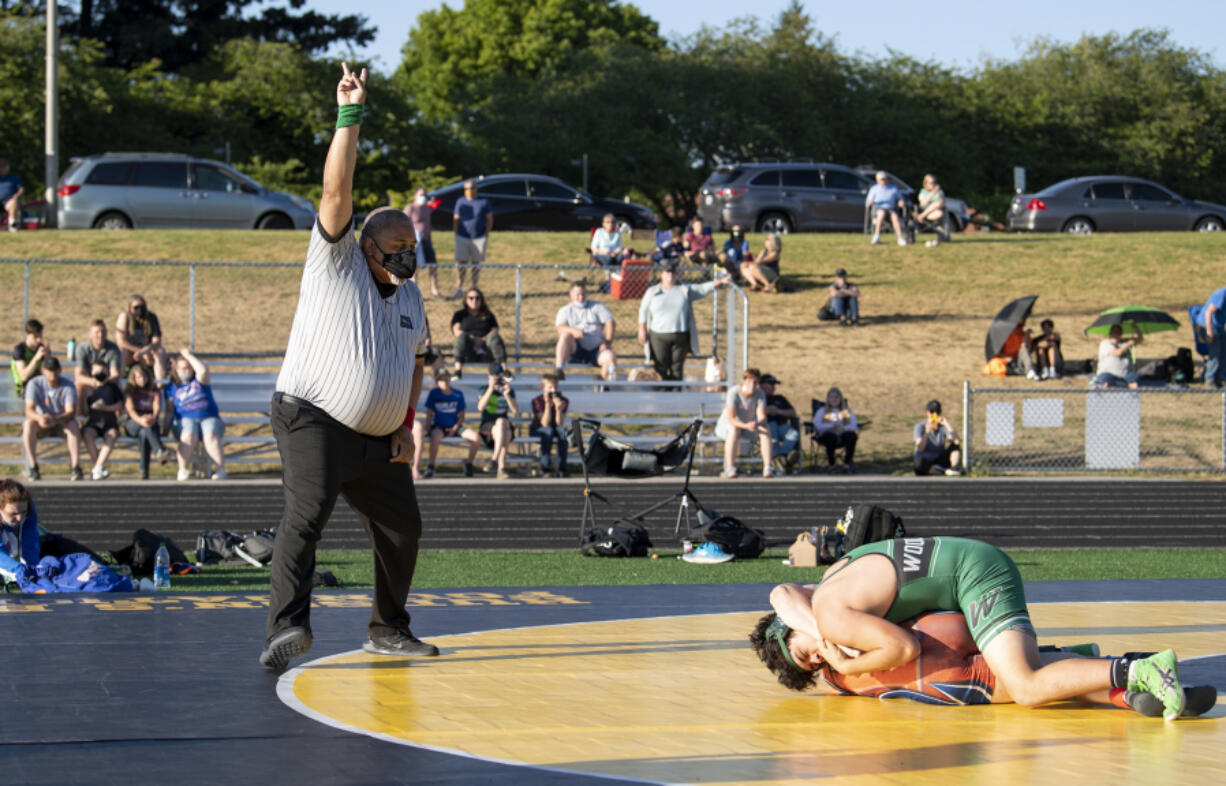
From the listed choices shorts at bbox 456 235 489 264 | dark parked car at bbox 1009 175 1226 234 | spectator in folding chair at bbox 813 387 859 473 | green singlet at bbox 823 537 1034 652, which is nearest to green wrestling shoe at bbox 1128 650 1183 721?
green singlet at bbox 823 537 1034 652

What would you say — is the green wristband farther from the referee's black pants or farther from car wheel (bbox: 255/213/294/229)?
car wheel (bbox: 255/213/294/229)

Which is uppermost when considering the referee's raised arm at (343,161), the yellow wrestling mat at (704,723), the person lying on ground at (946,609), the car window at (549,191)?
the car window at (549,191)

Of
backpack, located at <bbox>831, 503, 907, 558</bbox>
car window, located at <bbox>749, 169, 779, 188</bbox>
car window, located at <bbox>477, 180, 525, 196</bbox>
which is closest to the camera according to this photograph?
backpack, located at <bbox>831, 503, 907, 558</bbox>

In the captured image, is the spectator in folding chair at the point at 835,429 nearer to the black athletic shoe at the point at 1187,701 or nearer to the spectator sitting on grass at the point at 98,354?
the spectator sitting on grass at the point at 98,354

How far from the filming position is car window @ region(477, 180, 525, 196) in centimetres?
2951

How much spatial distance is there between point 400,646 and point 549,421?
1059 centimetres

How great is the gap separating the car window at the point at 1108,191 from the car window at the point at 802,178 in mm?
6827

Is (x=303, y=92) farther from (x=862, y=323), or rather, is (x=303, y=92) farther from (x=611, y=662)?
(x=611, y=662)

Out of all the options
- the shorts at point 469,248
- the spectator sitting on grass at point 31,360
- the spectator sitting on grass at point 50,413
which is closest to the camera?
the spectator sitting on grass at point 50,413

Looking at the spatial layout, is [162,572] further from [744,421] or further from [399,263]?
[744,421]

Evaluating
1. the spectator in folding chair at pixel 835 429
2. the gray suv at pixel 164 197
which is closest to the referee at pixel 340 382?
the spectator in folding chair at pixel 835 429

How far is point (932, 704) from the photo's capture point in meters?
5.23

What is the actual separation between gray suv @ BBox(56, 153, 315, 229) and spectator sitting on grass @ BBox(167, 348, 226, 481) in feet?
38.7

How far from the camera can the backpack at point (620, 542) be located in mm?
12156
